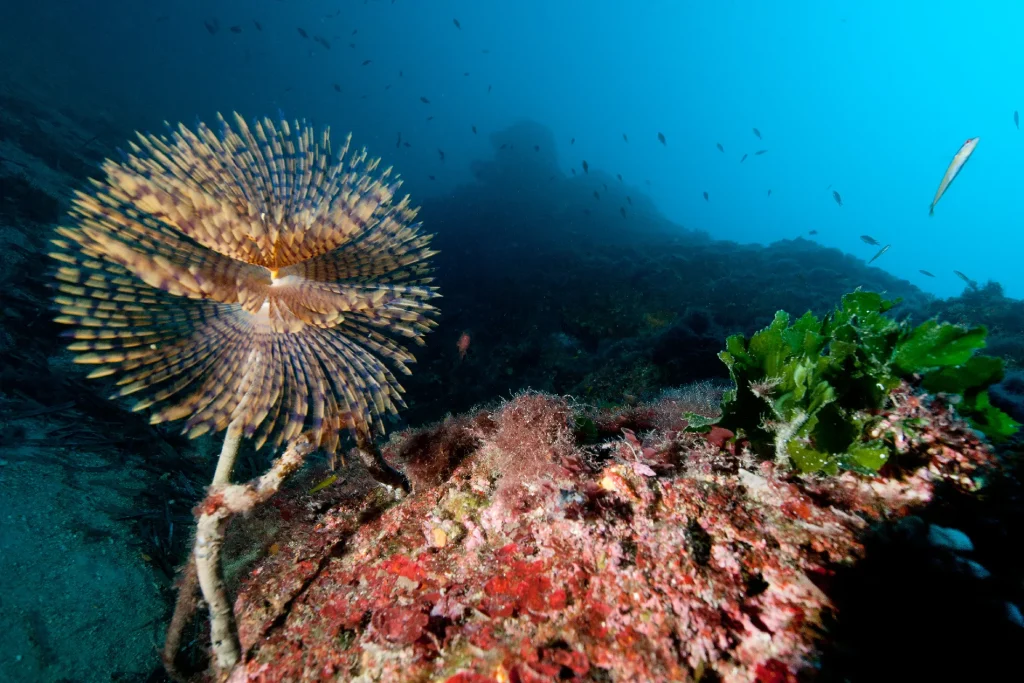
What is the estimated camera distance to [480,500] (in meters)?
2.42

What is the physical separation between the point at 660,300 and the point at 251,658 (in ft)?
40.7

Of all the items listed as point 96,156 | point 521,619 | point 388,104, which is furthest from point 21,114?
point 388,104

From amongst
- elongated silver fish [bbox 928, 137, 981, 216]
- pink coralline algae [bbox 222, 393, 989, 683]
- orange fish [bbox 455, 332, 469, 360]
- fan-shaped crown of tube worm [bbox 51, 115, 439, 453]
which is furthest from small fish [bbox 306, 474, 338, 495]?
orange fish [bbox 455, 332, 469, 360]

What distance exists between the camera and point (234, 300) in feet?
5.41

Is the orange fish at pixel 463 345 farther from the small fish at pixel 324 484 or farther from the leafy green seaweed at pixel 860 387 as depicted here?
→ the leafy green seaweed at pixel 860 387

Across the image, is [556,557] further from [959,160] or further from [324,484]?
[959,160]

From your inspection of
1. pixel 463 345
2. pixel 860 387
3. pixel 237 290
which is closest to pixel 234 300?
pixel 237 290

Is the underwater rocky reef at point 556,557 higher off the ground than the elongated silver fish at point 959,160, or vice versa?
the elongated silver fish at point 959,160

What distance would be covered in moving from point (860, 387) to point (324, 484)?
10.1 ft

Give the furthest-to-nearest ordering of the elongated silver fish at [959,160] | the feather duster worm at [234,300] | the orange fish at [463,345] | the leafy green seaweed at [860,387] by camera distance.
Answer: the orange fish at [463,345]
the elongated silver fish at [959,160]
the leafy green seaweed at [860,387]
the feather duster worm at [234,300]

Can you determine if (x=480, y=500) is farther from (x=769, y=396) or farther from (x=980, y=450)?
(x=980, y=450)

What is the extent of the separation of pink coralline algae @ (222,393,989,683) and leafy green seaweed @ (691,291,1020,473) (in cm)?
13

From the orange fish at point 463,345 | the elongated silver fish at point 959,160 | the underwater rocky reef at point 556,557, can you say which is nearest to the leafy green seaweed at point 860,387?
the underwater rocky reef at point 556,557

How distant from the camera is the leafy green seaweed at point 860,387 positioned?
1836 millimetres
